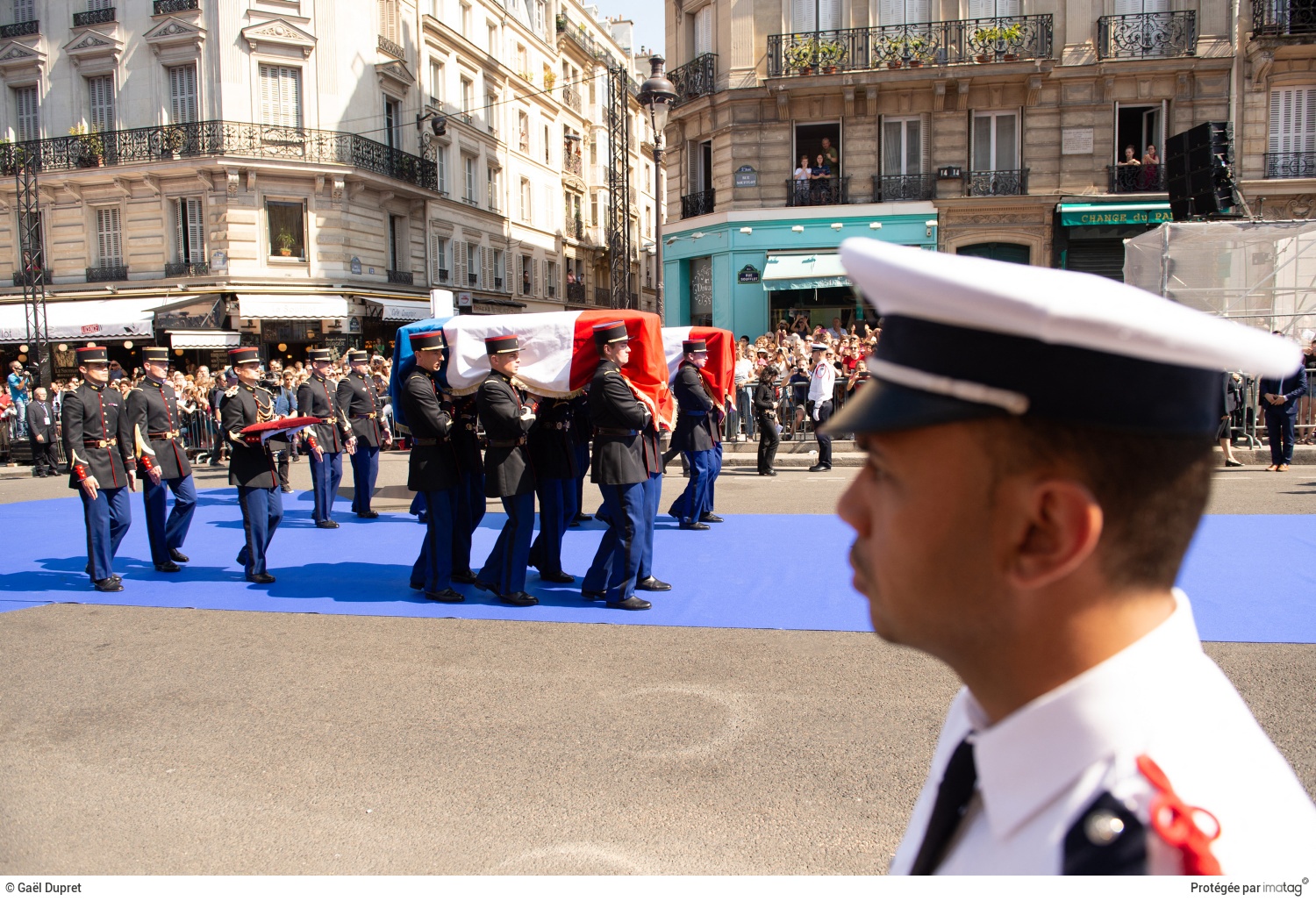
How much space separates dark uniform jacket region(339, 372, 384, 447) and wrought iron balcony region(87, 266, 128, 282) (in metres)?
22.4

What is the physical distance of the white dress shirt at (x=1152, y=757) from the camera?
3.00ft

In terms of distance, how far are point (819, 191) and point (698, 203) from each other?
3.62 meters

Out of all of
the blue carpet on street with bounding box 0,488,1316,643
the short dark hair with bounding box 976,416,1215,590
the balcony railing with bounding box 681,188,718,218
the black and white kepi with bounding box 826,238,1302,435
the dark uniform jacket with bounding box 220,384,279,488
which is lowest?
the blue carpet on street with bounding box 0,488,1316,643

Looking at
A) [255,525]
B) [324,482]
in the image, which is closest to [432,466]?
[255,525]

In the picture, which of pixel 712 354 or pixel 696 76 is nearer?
pixel 712 354

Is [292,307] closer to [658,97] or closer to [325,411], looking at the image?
[658,97]

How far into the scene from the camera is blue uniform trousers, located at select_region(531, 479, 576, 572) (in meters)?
7.86

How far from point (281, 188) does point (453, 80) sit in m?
10.3

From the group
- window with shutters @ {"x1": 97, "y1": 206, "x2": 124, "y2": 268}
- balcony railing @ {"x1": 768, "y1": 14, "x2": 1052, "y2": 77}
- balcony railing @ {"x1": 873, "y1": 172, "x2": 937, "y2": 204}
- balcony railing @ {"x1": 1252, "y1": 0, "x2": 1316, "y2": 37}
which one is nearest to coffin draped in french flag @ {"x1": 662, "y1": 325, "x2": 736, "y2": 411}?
balcony railing @ {"x1": 873, "y1": 172, "x2": 937, "y2": 204}

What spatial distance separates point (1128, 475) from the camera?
92cm

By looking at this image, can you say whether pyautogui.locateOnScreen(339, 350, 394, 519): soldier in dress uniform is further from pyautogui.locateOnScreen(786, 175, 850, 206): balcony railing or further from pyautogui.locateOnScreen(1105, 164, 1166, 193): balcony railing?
pyautogui.locateOnScreen(1105, 164, 1166, 193): balcony railing

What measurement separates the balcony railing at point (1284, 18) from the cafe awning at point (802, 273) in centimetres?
1115

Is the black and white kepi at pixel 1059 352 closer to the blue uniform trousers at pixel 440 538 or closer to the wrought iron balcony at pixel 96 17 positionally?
the blue uniform trousers at pixel 440 538

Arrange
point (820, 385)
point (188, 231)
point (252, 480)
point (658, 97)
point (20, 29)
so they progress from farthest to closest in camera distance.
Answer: point (20, 29) < point (188, 231) < point (820, 385) < point (658, 97) < point (252, 480)
